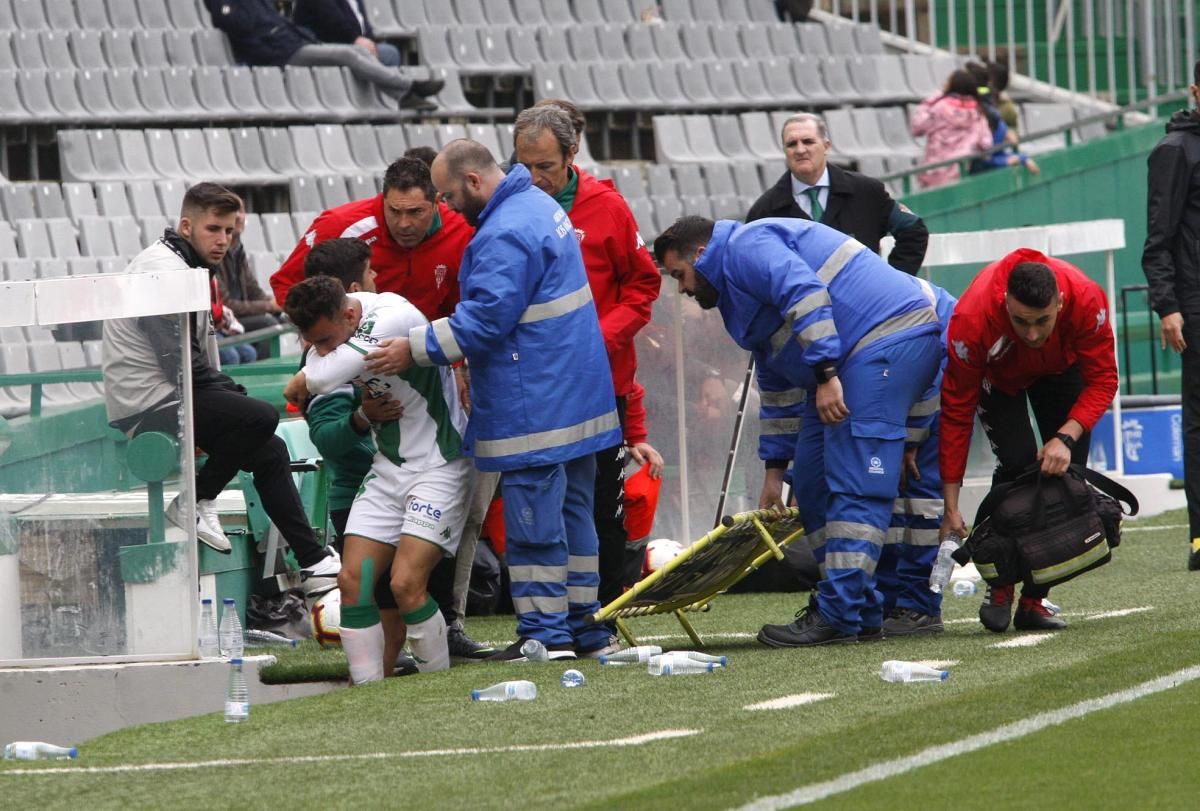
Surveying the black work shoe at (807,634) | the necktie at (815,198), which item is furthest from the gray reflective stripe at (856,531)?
the necktie at (815,198)

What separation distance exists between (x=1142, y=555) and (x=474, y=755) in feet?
17.1

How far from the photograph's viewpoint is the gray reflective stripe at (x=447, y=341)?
20.6 ft

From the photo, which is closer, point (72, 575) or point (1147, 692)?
point (1147, 692)

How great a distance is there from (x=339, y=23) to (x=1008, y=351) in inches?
462

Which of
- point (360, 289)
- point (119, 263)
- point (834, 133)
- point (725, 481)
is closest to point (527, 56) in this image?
point (834, 133)

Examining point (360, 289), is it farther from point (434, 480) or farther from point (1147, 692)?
point (1147, 692)

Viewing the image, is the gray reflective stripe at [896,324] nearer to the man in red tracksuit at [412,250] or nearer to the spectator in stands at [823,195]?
the spectator in stands at [823,195]

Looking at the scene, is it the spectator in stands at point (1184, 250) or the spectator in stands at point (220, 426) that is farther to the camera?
the spectator in stands at point (1184, 250)

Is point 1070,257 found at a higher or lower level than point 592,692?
higher

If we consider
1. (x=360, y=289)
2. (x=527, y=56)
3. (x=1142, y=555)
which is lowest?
(x=1142, y=555)

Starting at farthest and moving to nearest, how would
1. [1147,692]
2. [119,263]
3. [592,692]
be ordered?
[119,263] → [592,692] → [1147,692]

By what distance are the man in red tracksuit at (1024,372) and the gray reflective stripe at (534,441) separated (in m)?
1.23

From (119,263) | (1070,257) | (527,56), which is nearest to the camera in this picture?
(1070,257)

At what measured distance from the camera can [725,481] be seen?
941 cm
